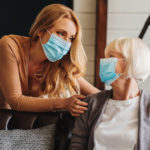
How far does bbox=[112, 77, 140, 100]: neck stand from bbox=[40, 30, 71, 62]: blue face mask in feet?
1.89

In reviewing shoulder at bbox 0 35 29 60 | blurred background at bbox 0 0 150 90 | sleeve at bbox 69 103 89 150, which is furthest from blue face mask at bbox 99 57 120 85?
blurred background at bbox 0 0 150 90

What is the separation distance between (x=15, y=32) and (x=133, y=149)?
76.9 inches

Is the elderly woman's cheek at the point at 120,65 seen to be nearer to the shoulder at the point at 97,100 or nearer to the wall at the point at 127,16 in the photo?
the shoulder at the point at 97,100

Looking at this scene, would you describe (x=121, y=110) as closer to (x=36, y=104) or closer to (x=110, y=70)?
(x=110, y=70)

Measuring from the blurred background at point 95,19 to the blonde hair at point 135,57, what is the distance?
1181 millimetres

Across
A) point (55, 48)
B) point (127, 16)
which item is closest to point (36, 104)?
point (55, 48)

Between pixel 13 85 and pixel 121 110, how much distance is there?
742 mm

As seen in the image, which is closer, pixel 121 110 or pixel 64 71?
pixel 121 110

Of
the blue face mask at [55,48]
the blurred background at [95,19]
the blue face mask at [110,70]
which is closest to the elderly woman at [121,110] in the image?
the blue face mask at [110,70]

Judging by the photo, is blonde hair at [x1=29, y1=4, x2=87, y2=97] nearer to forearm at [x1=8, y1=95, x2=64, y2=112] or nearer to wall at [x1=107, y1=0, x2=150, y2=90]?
forearm at [x1=8, y1=95, x2=64, y2=112]

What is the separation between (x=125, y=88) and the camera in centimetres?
135

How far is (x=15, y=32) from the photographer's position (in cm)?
270

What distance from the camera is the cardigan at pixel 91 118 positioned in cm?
128

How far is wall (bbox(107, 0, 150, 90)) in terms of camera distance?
2.52 meters
